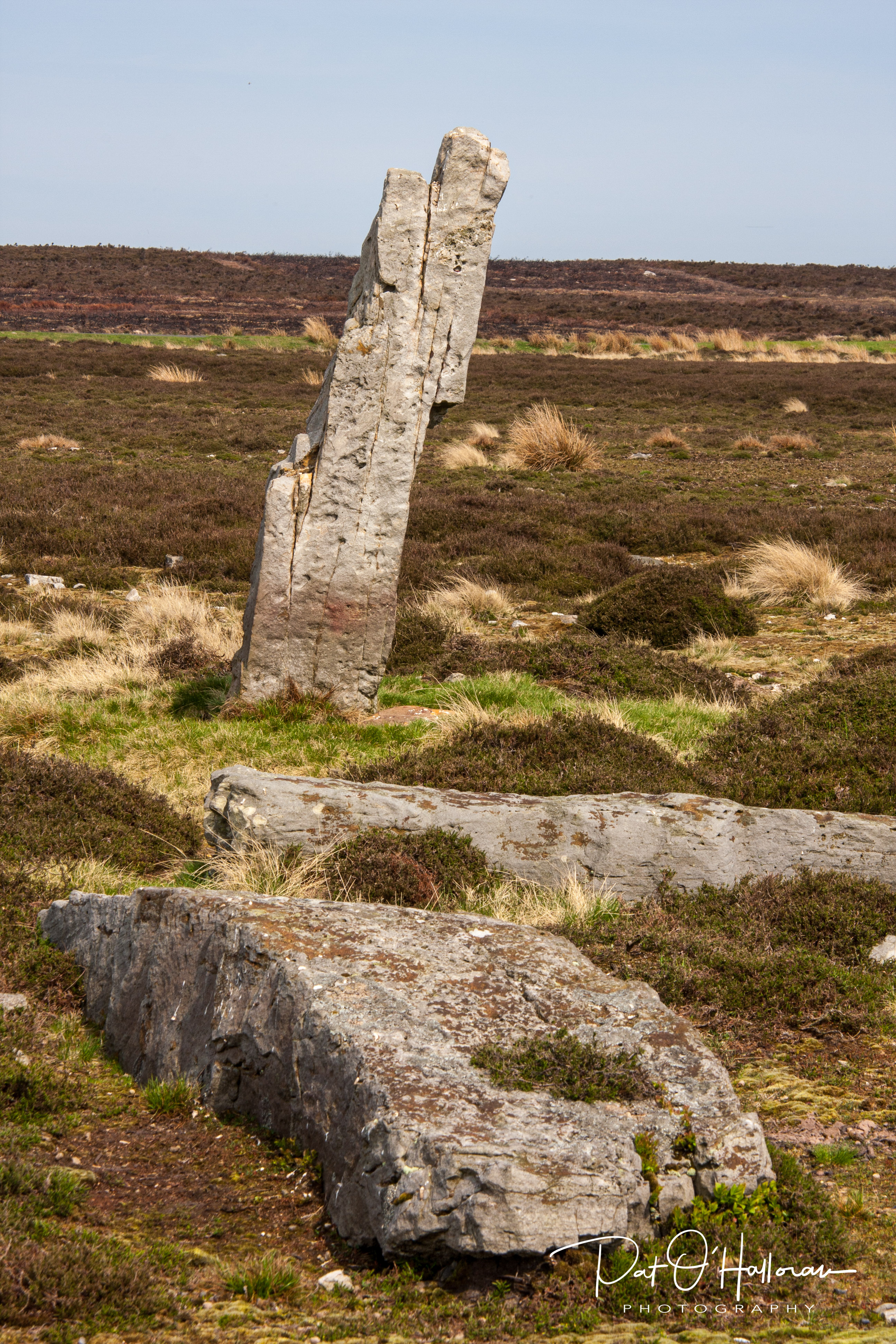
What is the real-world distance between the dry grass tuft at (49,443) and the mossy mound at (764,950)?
19.0 meters

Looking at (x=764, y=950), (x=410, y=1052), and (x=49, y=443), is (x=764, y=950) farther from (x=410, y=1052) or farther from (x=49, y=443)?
(x=49, y=443)

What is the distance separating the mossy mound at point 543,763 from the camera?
7.23m

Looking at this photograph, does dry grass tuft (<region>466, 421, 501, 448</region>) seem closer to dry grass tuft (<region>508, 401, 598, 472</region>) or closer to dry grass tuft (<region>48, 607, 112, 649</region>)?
dry grass tuft (<region>508, 401, 598, 472</region>)

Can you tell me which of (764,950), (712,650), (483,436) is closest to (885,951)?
(764,950)

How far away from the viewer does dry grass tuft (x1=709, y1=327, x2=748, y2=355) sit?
45.8 meters

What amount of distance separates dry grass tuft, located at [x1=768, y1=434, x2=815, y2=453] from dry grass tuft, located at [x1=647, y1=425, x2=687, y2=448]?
6.70ft

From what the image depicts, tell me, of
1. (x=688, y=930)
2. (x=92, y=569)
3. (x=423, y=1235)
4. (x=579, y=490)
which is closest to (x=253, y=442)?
(x=579, y=490)

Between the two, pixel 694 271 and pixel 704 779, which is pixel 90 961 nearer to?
pixel 704 779

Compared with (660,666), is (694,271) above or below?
above

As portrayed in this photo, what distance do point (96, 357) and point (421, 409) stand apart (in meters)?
31.7

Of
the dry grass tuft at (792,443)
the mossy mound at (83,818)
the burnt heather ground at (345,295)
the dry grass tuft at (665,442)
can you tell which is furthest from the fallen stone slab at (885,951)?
the burnt heather ground at (345,295)

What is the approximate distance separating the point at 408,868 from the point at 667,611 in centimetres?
624

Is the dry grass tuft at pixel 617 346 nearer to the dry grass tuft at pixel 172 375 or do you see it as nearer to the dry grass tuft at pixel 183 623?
the dry grass tuft at pixel 172 375

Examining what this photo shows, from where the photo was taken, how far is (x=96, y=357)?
36.6m
